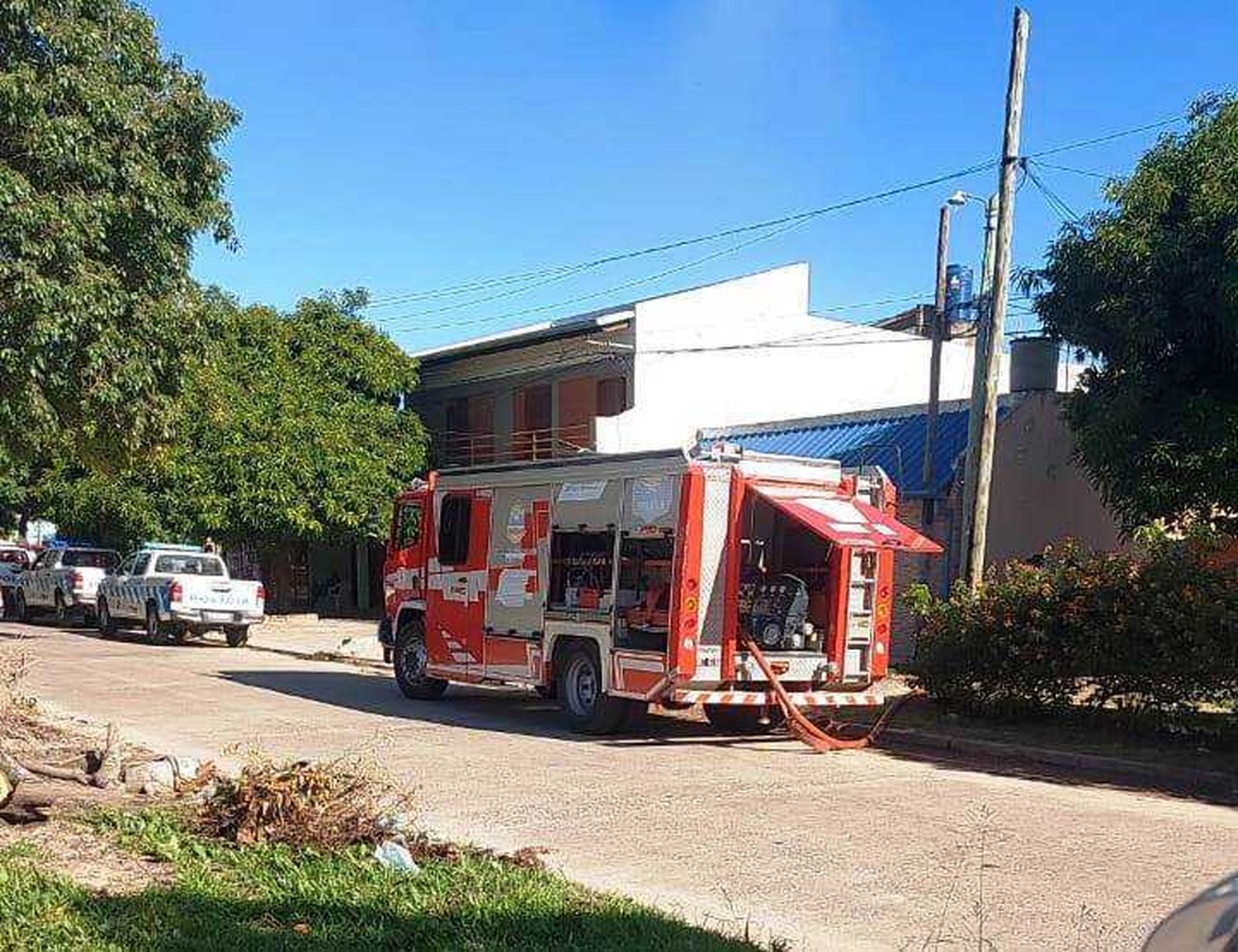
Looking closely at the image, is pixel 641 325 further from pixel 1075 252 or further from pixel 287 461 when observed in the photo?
pixel 1075 252

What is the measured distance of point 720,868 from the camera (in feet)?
25.8

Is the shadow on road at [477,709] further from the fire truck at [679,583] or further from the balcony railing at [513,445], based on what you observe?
the balcony railing at [513,445]

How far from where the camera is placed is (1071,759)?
482 inches

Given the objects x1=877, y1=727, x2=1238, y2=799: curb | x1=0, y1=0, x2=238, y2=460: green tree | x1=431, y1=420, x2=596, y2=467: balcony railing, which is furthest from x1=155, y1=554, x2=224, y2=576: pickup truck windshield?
x1=877, y1=727, x2=1238, y2=799: curb

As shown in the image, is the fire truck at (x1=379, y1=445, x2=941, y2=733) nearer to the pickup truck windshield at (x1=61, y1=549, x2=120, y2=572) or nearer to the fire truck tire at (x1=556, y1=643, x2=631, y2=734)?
the fire truck tire at (x1=556, y1=643, x2=631, y2=734)

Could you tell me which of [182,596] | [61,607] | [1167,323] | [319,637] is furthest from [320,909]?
[61,607]

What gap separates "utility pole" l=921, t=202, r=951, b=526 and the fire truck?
672 cm

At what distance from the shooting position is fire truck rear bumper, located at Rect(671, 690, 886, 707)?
1297cm

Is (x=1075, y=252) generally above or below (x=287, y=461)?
above

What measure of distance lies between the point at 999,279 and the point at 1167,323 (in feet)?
6.64

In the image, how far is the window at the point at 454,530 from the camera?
16062mm

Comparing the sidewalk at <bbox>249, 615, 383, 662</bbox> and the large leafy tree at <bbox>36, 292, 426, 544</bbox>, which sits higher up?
the large leafy tree at <bbox>36, 292, 426, 544</bbox>

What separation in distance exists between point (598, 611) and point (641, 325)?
16.9m

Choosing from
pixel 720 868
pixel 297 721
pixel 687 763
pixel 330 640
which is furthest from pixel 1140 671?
pixel 330 640
